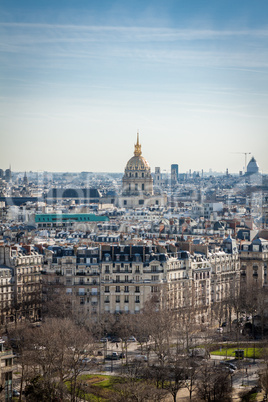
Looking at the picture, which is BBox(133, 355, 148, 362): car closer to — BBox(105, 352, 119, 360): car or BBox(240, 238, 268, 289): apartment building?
BBox(105, 352, 119, 360): car

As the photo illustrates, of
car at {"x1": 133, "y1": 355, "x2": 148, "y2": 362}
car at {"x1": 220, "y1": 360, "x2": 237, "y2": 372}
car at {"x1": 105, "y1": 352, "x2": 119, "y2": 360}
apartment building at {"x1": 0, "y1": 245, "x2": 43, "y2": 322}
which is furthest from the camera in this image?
apartment building at {"x1": 0, "y1": 245, "x2": 43, "y2": 322}

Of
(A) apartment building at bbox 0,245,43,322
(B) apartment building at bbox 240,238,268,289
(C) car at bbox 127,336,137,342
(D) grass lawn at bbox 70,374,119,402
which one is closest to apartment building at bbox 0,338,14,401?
(D) grass lawn at bbox 70,374,119,402

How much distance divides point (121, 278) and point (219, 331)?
286 inches

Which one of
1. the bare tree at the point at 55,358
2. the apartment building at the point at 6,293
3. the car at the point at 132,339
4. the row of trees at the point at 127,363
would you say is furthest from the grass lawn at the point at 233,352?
the apartment building at the point at 6,293

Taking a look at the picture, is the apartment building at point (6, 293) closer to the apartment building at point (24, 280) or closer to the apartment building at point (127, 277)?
the apartment building at point (24, 280)

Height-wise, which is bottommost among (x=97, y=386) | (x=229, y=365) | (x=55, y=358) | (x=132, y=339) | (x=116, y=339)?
(x=97, y=386)

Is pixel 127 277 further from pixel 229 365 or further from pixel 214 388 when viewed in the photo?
pixel 214 388

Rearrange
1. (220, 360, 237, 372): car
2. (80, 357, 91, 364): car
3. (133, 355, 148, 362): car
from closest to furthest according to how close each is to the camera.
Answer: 1. (80, 357, 91, 364): car
2. (220, 360, 237, 372): car
3. (133, 355, 148, 362): car

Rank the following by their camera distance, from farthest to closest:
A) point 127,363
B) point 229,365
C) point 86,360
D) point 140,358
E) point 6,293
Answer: point 6,293 → point 140,358 → point 229,365 → point 127,363 → point 86,360

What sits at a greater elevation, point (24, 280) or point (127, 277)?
point (127, 277)

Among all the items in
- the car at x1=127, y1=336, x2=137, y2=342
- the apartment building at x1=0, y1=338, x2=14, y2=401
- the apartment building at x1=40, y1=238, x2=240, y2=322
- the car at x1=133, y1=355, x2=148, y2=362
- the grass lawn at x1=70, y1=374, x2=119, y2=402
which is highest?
the apartment building at x1=40, y1=238, x2=240, y2=322

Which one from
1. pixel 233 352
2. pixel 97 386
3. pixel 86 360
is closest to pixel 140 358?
pixel 86 360

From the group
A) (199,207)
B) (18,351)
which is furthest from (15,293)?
(199,207)

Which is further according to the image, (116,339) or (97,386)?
(116,339)
